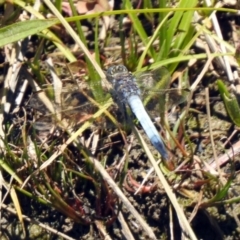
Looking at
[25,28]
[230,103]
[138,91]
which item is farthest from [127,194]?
[25,28]

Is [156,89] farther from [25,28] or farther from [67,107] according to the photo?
[25,28]

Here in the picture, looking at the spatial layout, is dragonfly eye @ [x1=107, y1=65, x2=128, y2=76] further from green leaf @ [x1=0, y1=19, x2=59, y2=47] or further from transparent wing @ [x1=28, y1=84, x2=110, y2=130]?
green leaf @ [x1=0, y1=19, x2=59, y2=47]

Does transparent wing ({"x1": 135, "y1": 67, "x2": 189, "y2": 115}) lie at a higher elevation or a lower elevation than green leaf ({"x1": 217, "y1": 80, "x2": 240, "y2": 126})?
higher

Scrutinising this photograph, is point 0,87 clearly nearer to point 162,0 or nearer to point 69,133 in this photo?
point 69,133

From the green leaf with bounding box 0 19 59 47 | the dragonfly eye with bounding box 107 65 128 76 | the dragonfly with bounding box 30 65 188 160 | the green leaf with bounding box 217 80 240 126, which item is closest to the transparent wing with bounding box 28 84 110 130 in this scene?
the dragonfly with bounding box 30 65 188 160

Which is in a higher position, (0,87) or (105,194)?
(0,87)

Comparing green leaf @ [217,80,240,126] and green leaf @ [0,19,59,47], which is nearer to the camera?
green leaf @ [0,19,59,47]

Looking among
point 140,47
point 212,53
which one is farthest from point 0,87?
point 212,53
